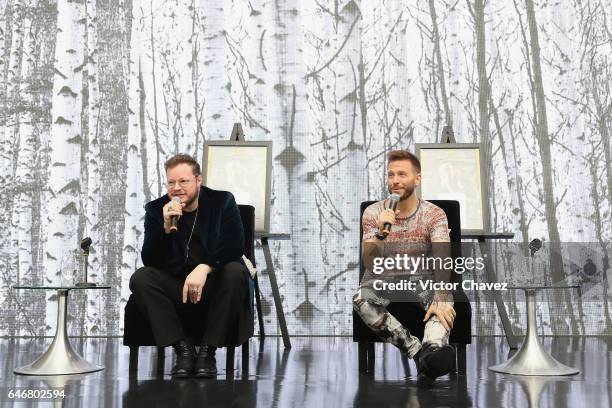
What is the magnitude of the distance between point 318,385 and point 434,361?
421mm

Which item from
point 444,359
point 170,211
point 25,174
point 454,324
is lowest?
point 444,359

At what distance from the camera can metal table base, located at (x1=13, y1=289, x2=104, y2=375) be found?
2646 millimetres

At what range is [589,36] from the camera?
4758mm

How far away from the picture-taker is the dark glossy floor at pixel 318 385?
80.7 inches

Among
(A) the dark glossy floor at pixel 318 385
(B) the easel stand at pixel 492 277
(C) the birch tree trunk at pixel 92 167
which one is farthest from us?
(C) the birch tree trunk at pixel 92 167

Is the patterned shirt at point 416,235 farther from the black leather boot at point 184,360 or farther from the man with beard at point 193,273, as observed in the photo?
the black leather boot at point 184,360

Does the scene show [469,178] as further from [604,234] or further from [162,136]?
[162,136]

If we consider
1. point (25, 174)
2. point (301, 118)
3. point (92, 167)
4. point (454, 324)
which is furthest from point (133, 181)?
point (454, 324)

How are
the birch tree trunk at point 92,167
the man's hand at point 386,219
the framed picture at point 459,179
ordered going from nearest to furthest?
the man's hand at point 386,219 < the framed picture at point 459,179 < the birch tree trunk at point 92,167

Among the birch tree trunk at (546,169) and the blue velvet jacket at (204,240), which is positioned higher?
the birch tree trunk at (546,169)

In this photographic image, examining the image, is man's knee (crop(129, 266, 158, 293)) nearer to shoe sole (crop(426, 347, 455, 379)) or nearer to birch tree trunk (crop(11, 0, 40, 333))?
shoe sole (crop(426, 347, 455, 379))

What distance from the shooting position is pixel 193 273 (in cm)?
259

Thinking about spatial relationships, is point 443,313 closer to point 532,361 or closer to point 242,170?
point 532,361

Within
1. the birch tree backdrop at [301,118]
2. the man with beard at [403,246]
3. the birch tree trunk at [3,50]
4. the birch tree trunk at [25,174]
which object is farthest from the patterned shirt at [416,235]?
the birch tree trunk at [3,50]
